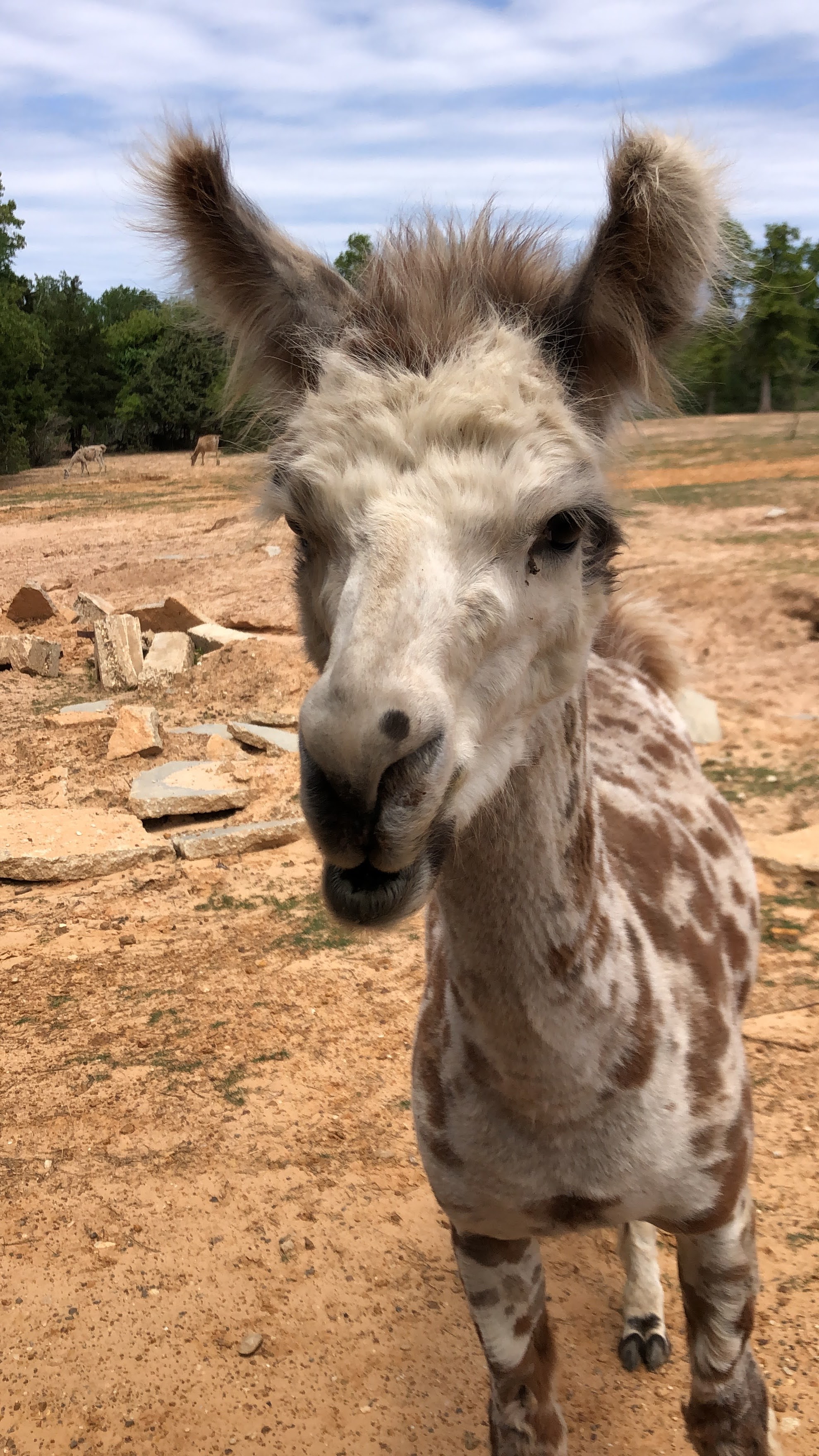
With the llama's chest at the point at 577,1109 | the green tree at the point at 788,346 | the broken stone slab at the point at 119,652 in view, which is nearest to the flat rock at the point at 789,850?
the llama's chest at the point at 577,1109

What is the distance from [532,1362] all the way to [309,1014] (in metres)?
2.40

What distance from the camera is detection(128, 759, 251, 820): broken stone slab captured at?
255 inches

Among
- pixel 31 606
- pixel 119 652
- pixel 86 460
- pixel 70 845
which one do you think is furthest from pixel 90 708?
→ pixel 86 460

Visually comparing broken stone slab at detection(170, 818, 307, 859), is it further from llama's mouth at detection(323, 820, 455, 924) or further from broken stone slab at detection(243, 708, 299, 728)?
llama's mouth at detection(323, 820, 455, 924)

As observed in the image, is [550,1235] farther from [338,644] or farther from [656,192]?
[656,192]

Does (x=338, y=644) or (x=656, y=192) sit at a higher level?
(x=656, y=192)

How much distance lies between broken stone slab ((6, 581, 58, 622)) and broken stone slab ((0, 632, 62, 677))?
1545 millimetres

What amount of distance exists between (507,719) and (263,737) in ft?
19.5

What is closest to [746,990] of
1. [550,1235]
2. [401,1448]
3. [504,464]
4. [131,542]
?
[550,1235]

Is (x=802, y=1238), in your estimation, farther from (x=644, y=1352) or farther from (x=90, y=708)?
(x=90, y=708)

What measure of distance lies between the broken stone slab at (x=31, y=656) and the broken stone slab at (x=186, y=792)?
141 inches

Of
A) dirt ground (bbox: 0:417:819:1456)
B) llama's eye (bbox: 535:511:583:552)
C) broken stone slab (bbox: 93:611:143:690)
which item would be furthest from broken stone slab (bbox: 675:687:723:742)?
llama's eye (bbox: 535:511:583:552)

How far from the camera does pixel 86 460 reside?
107 ft

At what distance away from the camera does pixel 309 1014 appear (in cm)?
447
